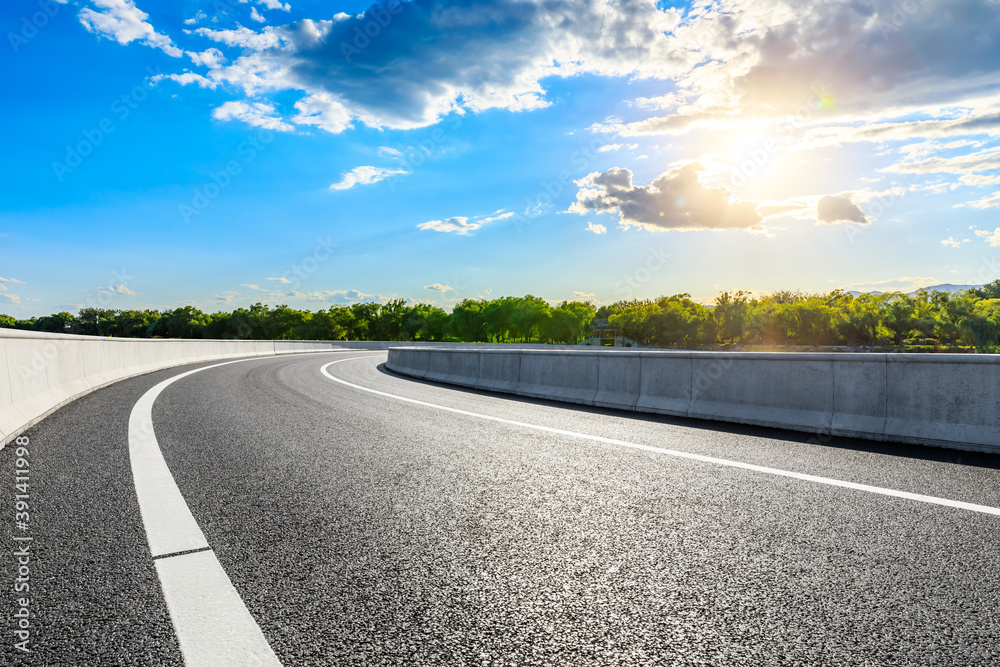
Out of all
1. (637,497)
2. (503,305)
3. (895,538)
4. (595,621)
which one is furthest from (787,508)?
(503,305)

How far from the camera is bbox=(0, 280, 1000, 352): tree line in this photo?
13162cm

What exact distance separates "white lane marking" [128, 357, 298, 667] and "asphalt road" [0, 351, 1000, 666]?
0.07m

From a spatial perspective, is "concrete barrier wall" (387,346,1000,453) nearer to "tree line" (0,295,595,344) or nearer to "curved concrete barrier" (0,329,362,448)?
"curved concrete barrier" (0,329,362,448)

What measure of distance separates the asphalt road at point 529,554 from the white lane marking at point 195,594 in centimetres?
7

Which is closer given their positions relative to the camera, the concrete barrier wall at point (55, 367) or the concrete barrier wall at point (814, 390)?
the concrete barrier wall at point (814, 390)

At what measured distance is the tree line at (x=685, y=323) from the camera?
132 meters

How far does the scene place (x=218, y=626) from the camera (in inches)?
94.4

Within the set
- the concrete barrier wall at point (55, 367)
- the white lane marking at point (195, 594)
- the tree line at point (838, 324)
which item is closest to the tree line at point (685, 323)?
the tree line at point (838, 324)

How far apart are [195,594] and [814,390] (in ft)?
24.5

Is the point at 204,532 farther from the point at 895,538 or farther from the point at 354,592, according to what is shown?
the point at 895,538

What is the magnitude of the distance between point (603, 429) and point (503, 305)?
464ft

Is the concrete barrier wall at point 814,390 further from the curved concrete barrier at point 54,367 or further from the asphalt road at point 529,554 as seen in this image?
the curved concrete barrier at point 54,367

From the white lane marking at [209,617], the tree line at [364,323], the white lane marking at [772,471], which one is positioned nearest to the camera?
the white lane marking at [209,617]

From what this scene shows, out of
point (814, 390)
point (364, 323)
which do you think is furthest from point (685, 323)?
point (814, 390)
